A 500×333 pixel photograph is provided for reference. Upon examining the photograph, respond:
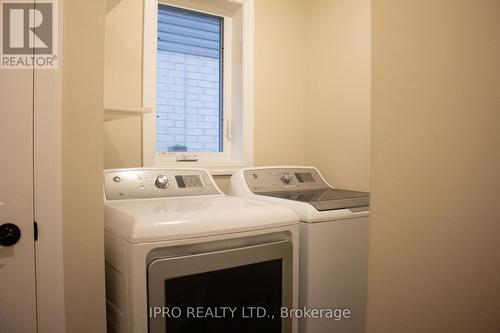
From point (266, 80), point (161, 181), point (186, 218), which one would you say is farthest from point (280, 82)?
point (186, 218)

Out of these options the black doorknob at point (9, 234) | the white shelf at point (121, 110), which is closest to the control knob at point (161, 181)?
the white shelf at point (121, 110)

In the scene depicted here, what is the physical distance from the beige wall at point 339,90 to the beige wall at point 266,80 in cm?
9

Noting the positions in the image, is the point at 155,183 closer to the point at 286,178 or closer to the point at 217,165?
the point at 217,165

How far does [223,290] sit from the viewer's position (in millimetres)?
1165

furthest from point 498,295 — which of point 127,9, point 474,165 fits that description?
point 127,9

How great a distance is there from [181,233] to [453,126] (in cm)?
88

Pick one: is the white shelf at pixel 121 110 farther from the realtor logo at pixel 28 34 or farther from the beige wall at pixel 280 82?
the beige wall at pixel 280 82

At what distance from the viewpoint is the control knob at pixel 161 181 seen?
1578mm

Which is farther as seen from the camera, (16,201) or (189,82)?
(189,82)

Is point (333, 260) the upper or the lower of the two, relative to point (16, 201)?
lower

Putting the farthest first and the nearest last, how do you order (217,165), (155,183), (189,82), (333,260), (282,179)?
(189,82) < (217,165) < (282,179) < (155,183) < (333,260)

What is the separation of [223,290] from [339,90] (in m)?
1.59

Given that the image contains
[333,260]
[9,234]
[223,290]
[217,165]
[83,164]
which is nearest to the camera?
[9,234]

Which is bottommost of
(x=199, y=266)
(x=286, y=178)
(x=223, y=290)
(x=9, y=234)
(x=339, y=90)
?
(x=223, y=290)
